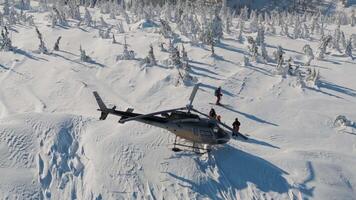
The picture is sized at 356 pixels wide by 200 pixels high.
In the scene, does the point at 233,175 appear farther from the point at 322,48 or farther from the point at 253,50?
the point at 322,48

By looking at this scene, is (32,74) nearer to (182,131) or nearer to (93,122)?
(93,122)

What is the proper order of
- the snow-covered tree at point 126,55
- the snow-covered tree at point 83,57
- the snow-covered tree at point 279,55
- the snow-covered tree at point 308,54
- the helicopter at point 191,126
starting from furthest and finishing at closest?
the snow-covered tree at point 308,54 < the snow-covered tree at point 83,57 < the snow-covered tree at point 126,55 < the snow-covered tree at point 279,55 < the helicopter at point 191,126

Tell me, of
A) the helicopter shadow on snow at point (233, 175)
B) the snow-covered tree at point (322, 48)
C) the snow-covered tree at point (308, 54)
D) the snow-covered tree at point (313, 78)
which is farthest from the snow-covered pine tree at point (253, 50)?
the helicopter shadow on snow at point (233, 175)

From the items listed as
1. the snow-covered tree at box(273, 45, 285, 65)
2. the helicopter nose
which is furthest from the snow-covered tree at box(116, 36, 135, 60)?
the helicopter nose

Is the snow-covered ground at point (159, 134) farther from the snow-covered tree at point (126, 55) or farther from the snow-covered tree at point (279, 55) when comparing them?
the snow-covered tree at point (279, 55)

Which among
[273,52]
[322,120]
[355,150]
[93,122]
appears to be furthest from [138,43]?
[355,150]

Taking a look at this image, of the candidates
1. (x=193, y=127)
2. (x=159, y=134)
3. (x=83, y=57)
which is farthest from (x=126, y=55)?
(x=193, y=127)
